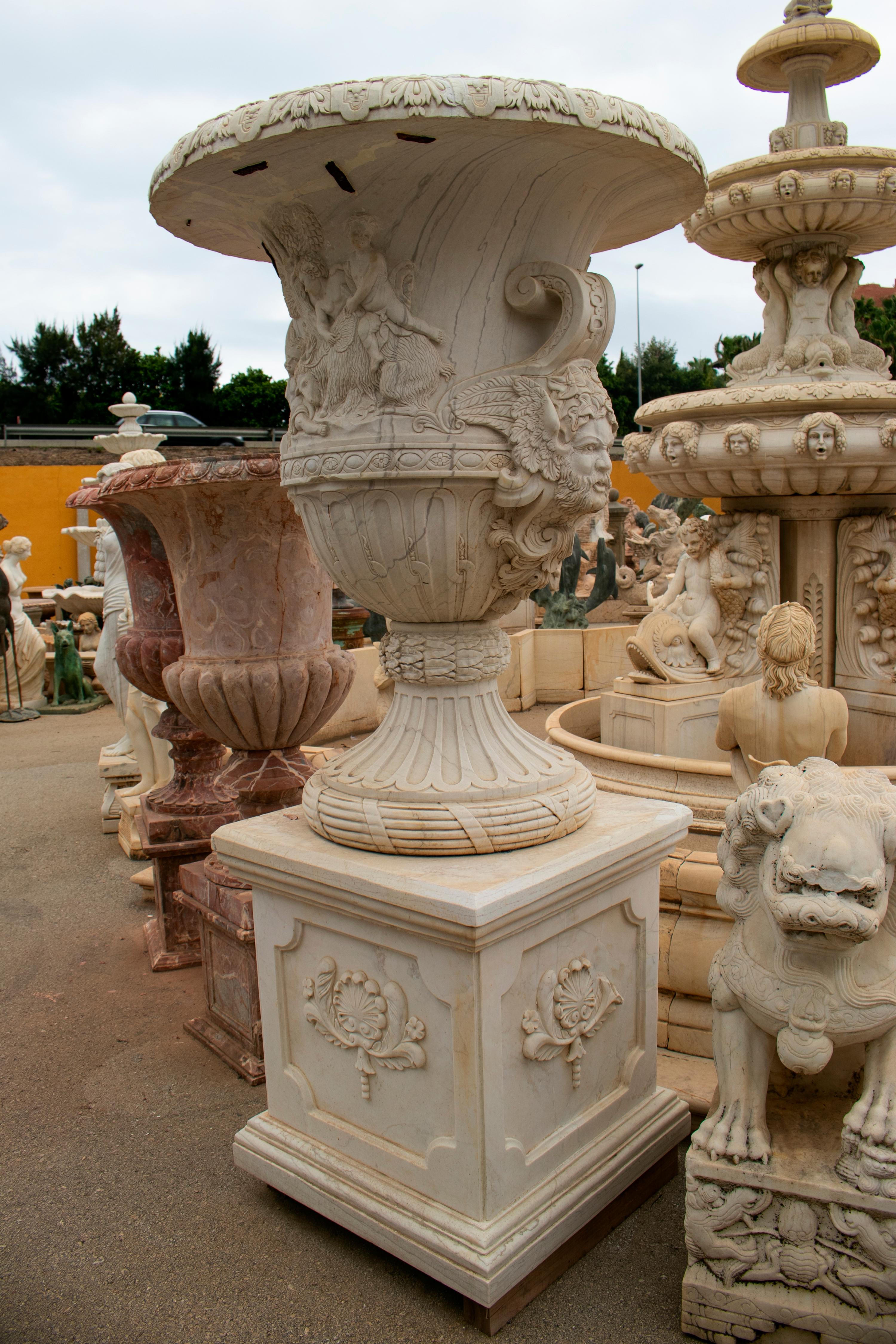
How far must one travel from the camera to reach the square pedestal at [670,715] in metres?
4.77

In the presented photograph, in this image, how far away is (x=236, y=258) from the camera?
2916 millimetres

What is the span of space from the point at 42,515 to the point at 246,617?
66.5 feet

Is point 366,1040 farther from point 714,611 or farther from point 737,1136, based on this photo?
point 714,611

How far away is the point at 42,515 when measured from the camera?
21969 mm

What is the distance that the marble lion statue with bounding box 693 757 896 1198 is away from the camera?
6.17ft

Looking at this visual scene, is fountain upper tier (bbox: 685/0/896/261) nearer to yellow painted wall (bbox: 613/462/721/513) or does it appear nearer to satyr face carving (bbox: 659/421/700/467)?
satyr face carving (bbox: 659/421/700/467)

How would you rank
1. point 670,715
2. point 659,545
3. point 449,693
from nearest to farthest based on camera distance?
point 449,693 → point 670,715 → point 659,545

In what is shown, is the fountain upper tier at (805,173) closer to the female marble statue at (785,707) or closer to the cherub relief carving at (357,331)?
the female marble statue at (785,707)

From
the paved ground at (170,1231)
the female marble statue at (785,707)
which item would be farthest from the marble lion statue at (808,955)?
the female marble statue at (785,707)

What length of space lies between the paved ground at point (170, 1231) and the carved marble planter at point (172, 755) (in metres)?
0.22

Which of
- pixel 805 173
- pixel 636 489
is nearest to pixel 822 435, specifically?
pixel 805 173

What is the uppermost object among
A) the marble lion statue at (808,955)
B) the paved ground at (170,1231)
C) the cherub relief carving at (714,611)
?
the cherub relief carving at (714,611)

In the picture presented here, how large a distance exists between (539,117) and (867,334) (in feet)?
68.1

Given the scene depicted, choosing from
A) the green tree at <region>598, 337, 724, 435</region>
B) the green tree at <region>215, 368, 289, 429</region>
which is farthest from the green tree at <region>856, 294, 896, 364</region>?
the green tree at <region>215, 368, 289, 429</region>
